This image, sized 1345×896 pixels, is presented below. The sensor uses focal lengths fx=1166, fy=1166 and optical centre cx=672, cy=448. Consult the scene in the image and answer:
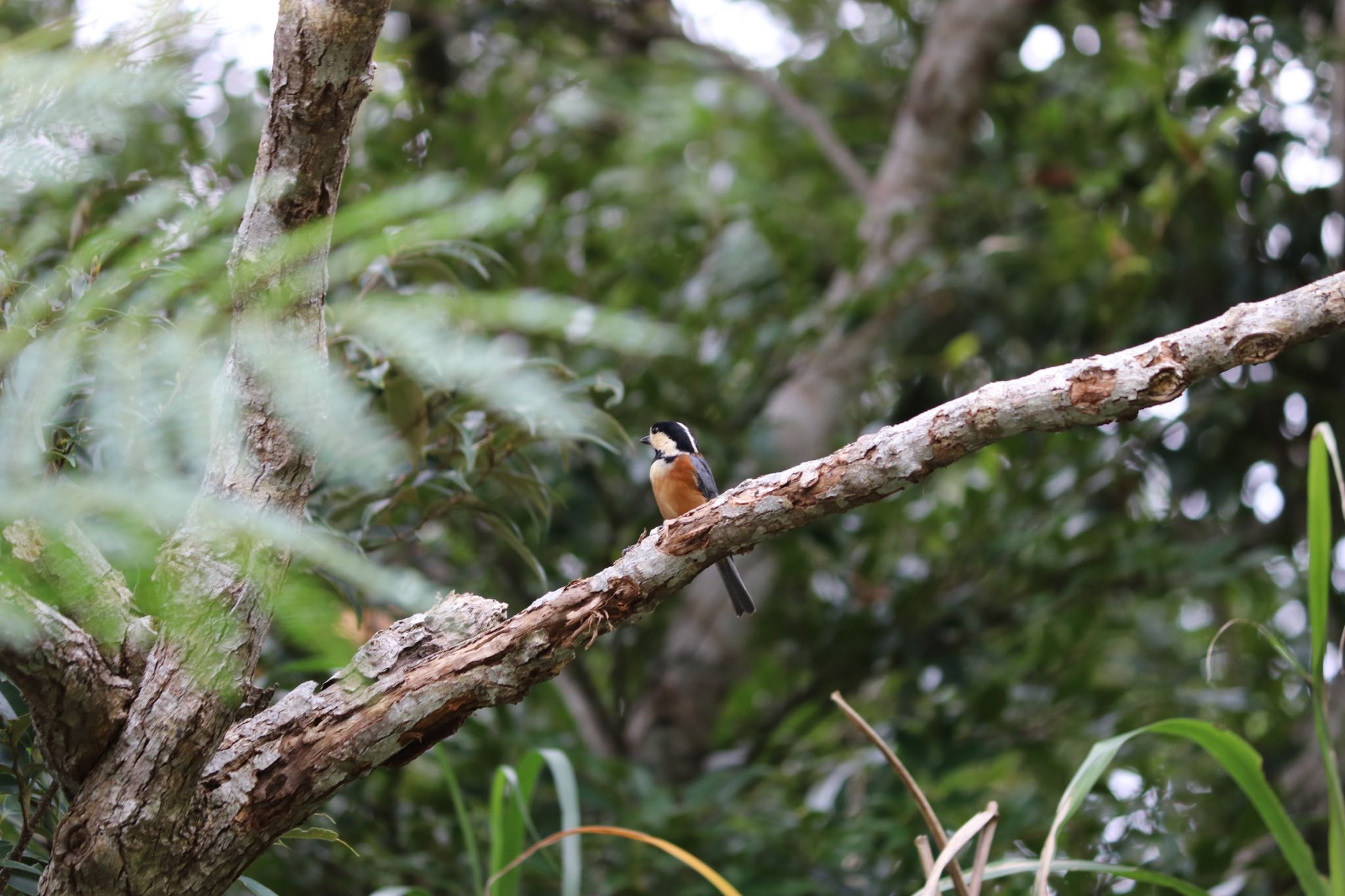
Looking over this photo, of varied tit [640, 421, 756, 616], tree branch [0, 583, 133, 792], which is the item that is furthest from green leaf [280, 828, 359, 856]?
varied tit [640, 421, 756, 616]

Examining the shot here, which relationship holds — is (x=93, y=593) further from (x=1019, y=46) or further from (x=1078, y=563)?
(x=1019, y=46)

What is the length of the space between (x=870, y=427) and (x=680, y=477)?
1967 millimetres

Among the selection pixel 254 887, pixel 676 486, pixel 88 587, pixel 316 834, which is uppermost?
pixel 88 587

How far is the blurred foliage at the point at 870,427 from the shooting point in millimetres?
3037

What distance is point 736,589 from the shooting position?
3.46 m

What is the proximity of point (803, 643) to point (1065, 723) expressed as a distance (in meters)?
0.92

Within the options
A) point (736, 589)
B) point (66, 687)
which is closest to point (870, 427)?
point (736, 589)

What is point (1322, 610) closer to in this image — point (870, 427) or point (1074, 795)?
point (1074, 795)

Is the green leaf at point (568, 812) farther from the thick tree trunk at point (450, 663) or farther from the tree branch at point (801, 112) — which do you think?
the tree branch at point (801, 112)

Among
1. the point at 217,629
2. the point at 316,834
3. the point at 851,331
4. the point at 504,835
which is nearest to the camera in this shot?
the point at 217,629

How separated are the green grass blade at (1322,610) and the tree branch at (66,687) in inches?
61.9

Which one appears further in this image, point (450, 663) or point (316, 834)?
point (316, 834)

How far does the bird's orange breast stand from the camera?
3.21m

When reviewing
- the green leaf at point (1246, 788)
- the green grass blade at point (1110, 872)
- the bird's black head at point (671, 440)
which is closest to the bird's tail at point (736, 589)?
the bird's black head at point (671, 440)
